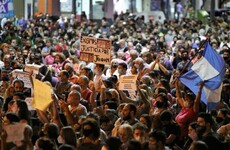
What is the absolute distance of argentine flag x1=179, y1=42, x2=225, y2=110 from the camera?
45.0ft

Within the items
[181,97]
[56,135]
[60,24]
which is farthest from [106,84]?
[60,24]

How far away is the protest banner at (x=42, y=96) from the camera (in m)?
12.9

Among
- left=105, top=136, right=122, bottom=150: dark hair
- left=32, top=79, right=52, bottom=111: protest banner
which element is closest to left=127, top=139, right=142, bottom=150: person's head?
left=105, top=136, right=122, bottom=150: dark hair

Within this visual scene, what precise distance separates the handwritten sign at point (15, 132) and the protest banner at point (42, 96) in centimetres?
172

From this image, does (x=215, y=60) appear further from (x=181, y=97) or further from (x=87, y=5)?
(x=87, y=5)

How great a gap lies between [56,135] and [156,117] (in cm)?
181

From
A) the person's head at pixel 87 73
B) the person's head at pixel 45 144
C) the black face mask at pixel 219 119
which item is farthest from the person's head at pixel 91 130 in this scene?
the person's head at pixel 87 73

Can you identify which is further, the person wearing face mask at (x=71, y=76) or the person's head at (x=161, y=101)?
the person wearing face mask at (x=71, y=76)

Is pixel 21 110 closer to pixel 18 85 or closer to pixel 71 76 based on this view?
pixel 18 85

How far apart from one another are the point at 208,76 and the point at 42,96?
8.90 feet

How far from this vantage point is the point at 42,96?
42.8ft

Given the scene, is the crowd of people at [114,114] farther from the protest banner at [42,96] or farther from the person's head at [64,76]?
the protest banner at [42,96]

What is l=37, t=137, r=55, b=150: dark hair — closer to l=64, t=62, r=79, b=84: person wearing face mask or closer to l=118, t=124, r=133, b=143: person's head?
l=118, t=124, r=133, b=143: person's head

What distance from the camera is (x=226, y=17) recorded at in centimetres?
4841
